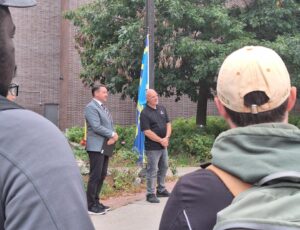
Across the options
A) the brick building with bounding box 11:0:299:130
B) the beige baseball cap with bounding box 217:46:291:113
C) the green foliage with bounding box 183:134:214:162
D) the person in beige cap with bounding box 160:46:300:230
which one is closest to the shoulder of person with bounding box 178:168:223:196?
the person in beige cap with bounding box 160:46:300:230

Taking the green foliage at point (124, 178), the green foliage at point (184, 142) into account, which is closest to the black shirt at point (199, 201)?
the green foliage at point (124, 178)

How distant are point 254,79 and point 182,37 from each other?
43.6 ft

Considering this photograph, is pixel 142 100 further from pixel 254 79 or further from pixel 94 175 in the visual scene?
pixel 254 79

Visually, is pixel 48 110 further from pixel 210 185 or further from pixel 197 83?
pixel 210 185

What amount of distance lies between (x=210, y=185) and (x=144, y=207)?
6412 millimetres

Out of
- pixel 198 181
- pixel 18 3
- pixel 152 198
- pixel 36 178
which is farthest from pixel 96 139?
pixel 36 178

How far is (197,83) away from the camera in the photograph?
1627cm

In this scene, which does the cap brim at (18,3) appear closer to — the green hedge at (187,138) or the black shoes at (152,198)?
the black shoes at (152,198)

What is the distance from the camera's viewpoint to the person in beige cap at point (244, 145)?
1.73 m

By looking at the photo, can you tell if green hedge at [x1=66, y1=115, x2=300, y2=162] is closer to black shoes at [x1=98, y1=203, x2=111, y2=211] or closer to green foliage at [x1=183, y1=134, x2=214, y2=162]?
green foliage at [x1=183, y1=134, x2=214, y2=162]

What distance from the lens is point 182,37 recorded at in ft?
48.9

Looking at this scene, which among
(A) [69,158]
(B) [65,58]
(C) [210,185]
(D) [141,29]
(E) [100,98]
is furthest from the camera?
(B) [65,58]

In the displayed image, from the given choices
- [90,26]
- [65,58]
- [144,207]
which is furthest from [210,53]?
[65,58]

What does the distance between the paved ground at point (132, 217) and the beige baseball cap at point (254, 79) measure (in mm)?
5267
